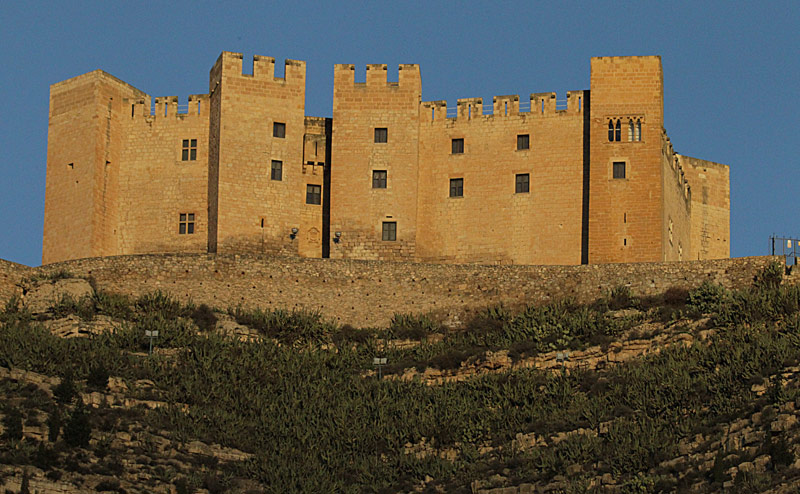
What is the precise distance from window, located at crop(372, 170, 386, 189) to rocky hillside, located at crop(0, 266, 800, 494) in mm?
7921

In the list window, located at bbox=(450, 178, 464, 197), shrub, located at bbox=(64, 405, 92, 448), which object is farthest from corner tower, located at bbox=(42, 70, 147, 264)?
shrub, located at bbox=(64, 405, 92, 448)

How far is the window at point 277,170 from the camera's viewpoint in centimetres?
6103

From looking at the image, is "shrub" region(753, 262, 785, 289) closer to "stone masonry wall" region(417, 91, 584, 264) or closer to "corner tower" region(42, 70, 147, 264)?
"stone masonry wall" region(417, 91, 584, 264)

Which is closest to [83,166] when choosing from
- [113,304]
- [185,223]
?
[185,223]

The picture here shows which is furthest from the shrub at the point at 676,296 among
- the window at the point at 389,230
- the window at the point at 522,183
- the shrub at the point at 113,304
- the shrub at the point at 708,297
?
the shrub at the point at 113,304

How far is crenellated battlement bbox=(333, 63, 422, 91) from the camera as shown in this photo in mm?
61969

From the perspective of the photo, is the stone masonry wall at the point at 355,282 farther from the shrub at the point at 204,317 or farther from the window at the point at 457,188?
the window at the point at 457,188

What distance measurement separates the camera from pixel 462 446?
146 ft

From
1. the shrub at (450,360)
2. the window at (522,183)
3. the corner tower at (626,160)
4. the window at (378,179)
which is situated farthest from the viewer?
the window at (378,179)

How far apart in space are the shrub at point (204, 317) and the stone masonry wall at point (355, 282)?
677mm

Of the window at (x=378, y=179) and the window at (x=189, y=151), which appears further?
the window at (x=189, y=151)

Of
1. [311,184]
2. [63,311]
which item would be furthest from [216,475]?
[311,184]

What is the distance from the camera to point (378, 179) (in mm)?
61250

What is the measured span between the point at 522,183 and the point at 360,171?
627 centimetres
